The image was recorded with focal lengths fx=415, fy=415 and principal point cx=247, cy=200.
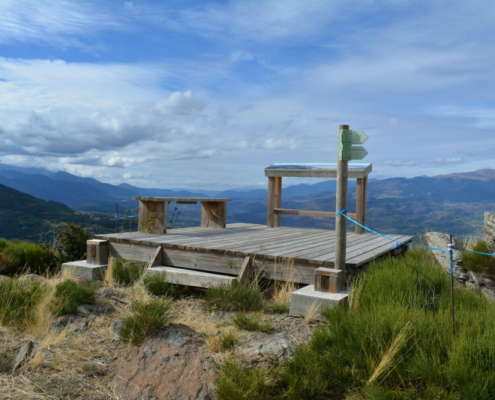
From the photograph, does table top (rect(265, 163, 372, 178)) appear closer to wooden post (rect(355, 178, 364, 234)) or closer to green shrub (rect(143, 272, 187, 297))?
wooden post (rect(355, 178, 364, 234))

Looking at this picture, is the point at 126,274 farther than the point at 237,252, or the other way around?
the point at 126,274

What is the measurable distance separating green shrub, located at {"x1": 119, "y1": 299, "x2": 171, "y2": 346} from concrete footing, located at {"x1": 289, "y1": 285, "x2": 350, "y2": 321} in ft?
5.42

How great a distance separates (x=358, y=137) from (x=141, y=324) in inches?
129

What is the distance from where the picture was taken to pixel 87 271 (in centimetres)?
708

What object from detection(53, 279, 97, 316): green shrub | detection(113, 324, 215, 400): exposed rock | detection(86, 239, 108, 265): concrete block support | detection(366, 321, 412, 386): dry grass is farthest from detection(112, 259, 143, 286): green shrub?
detection(366, 321, 412, 386): dry grass

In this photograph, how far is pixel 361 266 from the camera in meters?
6.05

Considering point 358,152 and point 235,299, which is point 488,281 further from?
point 235,299

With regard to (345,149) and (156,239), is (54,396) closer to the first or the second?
(345,149)

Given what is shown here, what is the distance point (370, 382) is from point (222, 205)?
24.0 feet

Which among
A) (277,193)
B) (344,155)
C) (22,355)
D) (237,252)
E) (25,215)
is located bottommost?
(25,215)

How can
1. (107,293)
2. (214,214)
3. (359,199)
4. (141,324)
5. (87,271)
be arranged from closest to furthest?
(141,324) → (107,293) → (87,271) → (359,199) → (214,214)

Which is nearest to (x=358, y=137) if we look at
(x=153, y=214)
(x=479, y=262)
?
(x=479, y=262)

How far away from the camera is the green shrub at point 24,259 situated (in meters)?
8.30

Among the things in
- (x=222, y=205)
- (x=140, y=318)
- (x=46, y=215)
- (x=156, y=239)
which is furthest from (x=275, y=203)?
(x=46, y=215)
